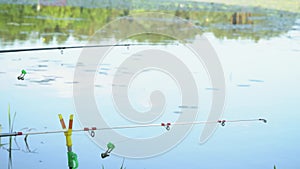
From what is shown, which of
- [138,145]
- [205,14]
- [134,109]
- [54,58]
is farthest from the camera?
[205,14]

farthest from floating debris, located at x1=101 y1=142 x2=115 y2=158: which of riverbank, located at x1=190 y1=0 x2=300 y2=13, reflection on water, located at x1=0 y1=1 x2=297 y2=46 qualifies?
riverbank, located at x1=190 y1=0 x2=300 y2=13

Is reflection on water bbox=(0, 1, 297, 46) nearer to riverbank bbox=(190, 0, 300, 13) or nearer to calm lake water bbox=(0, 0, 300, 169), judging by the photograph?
calm lake water bbox=(0, 0, 300, 169)

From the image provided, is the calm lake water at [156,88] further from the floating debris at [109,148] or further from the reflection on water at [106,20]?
the floating debris at [109,148]

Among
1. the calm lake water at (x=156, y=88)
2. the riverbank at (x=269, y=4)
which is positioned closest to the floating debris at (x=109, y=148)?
the calm lake water at (x=156, y=88)

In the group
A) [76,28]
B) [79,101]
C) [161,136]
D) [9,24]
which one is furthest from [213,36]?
[161,136]

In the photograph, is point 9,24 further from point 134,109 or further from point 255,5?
point 255,5

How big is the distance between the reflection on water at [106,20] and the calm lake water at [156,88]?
38 mm

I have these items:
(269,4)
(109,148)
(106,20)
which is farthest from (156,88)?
(269,4)

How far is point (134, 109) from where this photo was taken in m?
5.18

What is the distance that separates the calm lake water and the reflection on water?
38mm

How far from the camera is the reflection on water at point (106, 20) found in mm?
9875

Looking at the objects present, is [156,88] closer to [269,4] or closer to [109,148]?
[109,148]

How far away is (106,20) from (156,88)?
605 centimetres

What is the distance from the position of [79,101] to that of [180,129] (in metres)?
1.14
